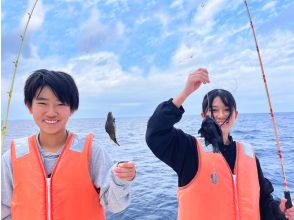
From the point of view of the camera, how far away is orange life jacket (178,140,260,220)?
3309mm

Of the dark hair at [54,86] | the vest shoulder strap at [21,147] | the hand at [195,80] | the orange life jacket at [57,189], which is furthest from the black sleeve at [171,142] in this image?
the vest shoulder strap at [21,147]

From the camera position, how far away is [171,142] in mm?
3227

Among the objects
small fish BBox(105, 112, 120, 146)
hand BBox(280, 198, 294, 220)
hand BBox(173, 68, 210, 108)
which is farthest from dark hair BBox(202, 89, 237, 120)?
small fish BBox(105, 112, 120, 146)

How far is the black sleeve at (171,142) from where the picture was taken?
303 centimetres

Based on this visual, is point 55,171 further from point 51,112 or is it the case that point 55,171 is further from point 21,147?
point 51,112

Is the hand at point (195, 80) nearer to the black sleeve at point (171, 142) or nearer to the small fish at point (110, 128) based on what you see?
the black sleeve at point (171, 142)

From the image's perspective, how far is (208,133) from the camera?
3070 millimetres

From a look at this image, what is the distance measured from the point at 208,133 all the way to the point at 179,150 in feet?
1.38

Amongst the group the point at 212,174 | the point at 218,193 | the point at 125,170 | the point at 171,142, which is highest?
the point at 171,142

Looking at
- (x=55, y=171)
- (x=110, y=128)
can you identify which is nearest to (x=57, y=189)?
(x=55, y=171)

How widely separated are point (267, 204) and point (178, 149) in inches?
53.2

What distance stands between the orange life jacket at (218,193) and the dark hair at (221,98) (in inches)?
17.7

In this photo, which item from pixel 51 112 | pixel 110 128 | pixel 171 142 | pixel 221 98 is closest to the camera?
pixel 110 128

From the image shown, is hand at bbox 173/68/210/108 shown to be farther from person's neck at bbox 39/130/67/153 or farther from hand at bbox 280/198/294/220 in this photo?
hand at bbox 280/198/294/220
